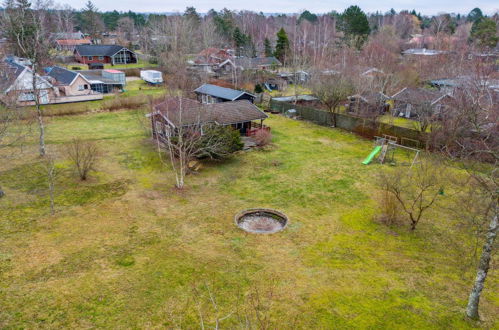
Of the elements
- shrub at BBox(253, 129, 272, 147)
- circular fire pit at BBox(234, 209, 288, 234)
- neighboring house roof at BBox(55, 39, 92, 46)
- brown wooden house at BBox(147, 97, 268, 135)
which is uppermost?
neighboring house roof at BBox(55, 39, 92, 46)

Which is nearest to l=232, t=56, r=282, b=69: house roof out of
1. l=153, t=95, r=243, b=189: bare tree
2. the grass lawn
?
l=153, t=95, r=243, b=189: bare tree

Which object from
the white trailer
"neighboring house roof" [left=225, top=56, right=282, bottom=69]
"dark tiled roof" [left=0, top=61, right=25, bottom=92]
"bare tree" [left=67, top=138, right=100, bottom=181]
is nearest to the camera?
"bare tree" [left=67, top=138, right=100, bottom=181]

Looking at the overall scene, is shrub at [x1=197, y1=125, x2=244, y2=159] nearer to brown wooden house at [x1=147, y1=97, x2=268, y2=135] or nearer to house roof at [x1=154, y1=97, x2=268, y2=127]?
brown wooden house at [x1=147, y1=97, x2=268, y2=135]

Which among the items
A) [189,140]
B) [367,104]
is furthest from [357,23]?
[189,140]

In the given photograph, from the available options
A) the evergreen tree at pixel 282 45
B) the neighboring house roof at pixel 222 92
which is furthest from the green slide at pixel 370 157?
the evergreen tree at pixel 282 45

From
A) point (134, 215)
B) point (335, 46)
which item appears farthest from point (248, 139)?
point (335, 46)

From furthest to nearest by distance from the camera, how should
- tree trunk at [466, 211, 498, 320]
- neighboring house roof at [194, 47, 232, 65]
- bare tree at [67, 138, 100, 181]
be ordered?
neighboring house roof at [194, 47, 232, 65], bare tree at [67, 138, 100, 181], tree trunk at [466, 211, 498, 320]

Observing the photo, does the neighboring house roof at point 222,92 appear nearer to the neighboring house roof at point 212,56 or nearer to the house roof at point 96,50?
the neighboring house roof at point 212,56
